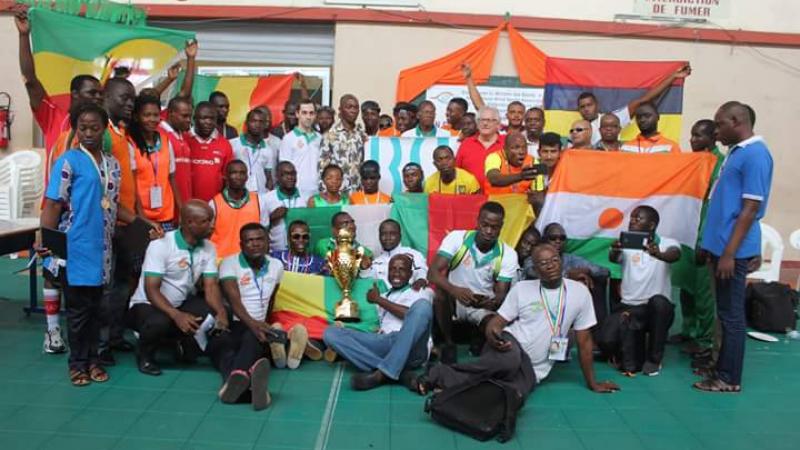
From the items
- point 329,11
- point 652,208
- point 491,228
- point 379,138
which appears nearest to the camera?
point 491,228

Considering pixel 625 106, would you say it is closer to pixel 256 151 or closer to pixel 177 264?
pixel 256 151

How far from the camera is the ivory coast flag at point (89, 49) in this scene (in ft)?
20.3

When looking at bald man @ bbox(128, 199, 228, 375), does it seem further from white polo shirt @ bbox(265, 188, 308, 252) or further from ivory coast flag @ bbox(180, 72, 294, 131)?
ivory coast flag @ bbox(180, 72, 294, 131)

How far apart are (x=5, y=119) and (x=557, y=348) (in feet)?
27.7

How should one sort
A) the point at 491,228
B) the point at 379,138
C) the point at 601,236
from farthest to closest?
the point at 379,138, the point at 601,236, the point at 491,228

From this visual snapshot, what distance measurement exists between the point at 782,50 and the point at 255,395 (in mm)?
8750

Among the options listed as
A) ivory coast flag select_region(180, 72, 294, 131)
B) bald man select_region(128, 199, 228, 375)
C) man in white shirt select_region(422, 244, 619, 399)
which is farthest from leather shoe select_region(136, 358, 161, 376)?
ivory coast flag select_region(180, 72, 294, 131)

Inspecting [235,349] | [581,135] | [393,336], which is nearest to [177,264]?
[235,349]

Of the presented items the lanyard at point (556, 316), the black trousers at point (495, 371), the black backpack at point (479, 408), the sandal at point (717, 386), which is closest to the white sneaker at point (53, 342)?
the black trousers at point (495, 371)

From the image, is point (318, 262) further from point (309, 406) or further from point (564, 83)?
point (564, 83)

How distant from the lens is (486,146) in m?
6.30

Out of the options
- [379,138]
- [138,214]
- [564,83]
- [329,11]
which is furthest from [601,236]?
[329,11]

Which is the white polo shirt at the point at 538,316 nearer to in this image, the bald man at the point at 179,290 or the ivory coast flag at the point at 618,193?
the ivory coast flag at the point at 618,193

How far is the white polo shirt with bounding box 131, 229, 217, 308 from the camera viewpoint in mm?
4582
